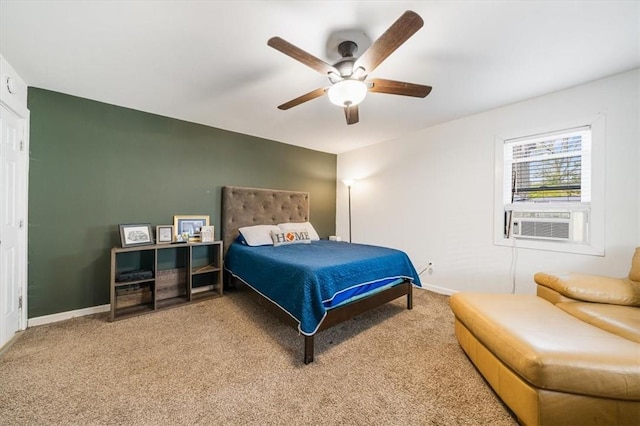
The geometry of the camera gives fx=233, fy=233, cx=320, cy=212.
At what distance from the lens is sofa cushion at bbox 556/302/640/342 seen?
1.42 meters

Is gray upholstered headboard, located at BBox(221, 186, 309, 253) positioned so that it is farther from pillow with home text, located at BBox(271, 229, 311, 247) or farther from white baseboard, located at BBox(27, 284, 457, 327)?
white baseboard, located at BBox(27, 284, 457, 327)

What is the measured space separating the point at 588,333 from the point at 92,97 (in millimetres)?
4717

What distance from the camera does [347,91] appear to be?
172cm

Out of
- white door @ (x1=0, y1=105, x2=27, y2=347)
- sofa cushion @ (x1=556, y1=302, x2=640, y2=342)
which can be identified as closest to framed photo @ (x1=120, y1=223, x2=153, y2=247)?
white door @ (x1=0, y1=105, x2=27, y2=347)

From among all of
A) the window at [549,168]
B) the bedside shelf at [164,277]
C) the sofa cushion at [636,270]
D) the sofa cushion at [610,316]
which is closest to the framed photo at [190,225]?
the bedside shelf at [164,277]

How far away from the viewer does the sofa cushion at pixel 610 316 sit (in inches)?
56.0

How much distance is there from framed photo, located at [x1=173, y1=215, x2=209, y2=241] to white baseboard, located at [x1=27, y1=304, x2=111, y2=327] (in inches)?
44.0

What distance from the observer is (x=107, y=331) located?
2.22 m

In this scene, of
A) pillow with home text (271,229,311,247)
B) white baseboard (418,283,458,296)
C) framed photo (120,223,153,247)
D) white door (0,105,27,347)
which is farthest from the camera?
pillow with home text (271,229,311,247)

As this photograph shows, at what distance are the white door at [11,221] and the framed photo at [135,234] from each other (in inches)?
29.6

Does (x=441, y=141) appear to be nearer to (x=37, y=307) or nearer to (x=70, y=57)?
(x=70, y=57)

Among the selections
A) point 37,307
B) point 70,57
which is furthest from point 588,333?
point 37,307

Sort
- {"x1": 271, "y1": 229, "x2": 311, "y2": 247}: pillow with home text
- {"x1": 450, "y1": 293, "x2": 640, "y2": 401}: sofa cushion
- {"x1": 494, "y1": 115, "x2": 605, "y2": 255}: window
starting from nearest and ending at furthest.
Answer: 1. {"x1": 450, "y1": 293, "x2": 640, "y2": 401}: sofa cushion
2. {"x1": 494, "y1": 115, "x2": 605, "y2": 255}: window
3. {"x1": 271, "y1": 229, "x2": 311, "y2": 247}: pillow with home text

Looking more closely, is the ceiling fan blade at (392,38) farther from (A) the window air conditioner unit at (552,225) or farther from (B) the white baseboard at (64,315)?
(B) the white baseboard at (64,315)
